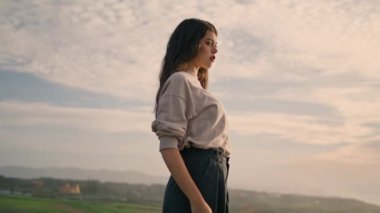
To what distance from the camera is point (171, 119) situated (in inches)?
58.6

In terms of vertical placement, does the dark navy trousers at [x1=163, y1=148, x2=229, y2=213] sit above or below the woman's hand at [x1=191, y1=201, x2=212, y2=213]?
above

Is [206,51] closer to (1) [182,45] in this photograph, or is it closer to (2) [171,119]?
(1) [182,45]

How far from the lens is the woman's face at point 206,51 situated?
163cm

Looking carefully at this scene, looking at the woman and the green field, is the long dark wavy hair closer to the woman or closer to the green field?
the woman

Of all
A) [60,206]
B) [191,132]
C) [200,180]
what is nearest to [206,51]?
[191,132]

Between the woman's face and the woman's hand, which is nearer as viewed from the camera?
the woman's hand

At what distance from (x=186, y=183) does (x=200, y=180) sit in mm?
84

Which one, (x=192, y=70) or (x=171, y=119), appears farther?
(x=192, y=70)

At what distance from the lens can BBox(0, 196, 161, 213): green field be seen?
9352mm

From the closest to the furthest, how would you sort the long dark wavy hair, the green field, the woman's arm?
the woman's arm → the long dark wavy hair → the green field

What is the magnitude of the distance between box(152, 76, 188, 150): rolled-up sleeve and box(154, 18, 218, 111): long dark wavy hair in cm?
10

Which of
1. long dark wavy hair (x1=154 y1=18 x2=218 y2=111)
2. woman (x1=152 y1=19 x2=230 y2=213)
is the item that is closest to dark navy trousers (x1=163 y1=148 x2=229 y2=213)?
woman (x1=152 y1=19 x2=230 y2=213)

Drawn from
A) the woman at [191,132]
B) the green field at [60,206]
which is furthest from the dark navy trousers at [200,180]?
the green field at [60,206]

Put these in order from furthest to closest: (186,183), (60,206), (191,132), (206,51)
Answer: (60,206) < (206,51) < (191,132) < (186,183)
